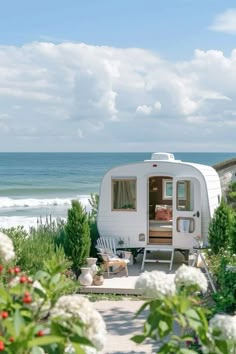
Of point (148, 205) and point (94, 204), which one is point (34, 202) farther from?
point (148, 205)

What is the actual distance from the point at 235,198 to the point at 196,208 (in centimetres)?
529

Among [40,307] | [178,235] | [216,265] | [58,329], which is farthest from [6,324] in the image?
[178,235]

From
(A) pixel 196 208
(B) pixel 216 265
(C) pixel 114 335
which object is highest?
(A) pixel 196 208

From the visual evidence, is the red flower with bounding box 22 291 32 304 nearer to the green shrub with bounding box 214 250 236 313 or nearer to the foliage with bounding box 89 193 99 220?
the green shrub with bounding box 214 250 236 313

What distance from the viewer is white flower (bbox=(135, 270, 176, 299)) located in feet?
8.27

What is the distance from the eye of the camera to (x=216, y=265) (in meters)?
11.1

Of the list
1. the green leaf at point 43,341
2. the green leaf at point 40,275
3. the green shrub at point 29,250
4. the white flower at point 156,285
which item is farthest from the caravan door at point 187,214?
the green leaf at point 43,341

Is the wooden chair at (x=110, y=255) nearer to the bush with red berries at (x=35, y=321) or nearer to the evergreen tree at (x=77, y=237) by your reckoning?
the evergreen tree at (x=77, y=237)

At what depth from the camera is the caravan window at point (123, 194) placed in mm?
13719

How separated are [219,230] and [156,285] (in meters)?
10.4

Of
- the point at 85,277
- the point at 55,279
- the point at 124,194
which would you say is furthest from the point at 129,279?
the point at 55,279

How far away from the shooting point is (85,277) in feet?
37.4

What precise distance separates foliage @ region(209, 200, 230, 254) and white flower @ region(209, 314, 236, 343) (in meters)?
10.3

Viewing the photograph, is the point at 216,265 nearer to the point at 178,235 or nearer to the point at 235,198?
the point at 178,235
